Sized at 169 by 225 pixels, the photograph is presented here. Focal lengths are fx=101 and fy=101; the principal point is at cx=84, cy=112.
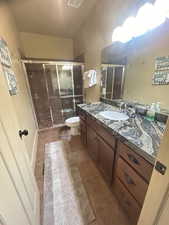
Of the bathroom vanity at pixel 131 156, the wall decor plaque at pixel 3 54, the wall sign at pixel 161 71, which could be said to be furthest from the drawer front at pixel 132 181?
the wall decor plaque at pixel 3 54

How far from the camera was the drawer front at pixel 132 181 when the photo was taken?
2.48 ft

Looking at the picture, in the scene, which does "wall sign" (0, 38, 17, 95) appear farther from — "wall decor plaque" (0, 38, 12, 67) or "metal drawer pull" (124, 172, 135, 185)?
"metal drawer pull" (124, 172, 135, 185)

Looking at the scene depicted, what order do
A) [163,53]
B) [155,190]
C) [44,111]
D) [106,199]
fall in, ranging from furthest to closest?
[44,111] → [106,199] → [163,53] → [155,190]

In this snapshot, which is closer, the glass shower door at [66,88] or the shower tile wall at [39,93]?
the shower tile wall at [39,93]

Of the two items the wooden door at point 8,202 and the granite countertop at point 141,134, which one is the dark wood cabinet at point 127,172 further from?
the wooden door at point 8,202

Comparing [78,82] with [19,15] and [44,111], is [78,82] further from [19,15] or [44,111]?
[19,15]

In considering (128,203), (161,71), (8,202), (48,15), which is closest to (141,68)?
(161,71)

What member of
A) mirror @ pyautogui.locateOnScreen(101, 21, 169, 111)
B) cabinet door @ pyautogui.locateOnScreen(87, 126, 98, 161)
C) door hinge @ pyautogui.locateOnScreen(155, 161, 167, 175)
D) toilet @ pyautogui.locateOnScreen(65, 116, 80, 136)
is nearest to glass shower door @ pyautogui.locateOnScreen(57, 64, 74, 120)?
toilet @ pyautogui.locateOnScreen(65, 116, 80, 136)

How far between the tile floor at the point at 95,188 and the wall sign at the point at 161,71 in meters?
1.44

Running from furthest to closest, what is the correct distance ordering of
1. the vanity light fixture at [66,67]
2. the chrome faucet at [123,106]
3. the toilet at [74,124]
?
the vanity light fixture at [66,67] → the toilet at [74,124] → the chrome faucet at [123,106]

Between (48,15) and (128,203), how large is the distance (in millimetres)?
3152

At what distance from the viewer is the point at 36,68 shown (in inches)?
102

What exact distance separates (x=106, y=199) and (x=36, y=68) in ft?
9.73

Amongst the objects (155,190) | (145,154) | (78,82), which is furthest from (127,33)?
(78,82)
